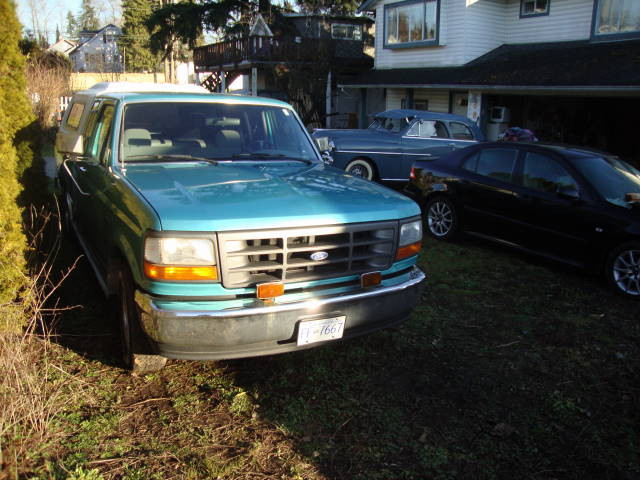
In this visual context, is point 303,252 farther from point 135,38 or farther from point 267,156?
point 135,38

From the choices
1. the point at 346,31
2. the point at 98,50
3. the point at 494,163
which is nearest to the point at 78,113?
the point at 494,163

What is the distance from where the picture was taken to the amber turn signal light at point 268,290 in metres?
3.24

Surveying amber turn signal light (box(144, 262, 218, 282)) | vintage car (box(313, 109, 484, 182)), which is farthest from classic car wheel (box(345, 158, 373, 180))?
amber turn signal light (box(144, 262, 218, 282))

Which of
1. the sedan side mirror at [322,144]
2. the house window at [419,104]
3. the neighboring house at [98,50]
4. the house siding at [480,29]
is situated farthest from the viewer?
the neighboring house at [98,50]

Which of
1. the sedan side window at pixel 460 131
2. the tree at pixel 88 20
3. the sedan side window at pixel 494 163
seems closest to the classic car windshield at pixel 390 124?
the sedan side window at pixel 460 131

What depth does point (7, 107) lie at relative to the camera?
4.60 metres

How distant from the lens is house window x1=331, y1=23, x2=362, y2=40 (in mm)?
30188

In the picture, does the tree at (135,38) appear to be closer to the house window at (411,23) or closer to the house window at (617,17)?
the house window at (411,23)

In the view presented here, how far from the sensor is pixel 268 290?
3.26 meters

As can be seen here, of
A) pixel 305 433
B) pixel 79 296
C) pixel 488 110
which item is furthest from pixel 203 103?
pixel 488 110

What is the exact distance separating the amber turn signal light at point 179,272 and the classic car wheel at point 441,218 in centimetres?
518

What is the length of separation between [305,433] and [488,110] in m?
17.2

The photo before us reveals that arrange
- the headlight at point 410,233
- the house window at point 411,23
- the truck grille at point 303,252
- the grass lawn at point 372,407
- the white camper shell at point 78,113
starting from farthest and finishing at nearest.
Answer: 1. the house window at point 411,23
2. the white camper shell at point 78,113
3. the headlight at point 410,233
4. the truck grille at point 303,252
5. the grass lawn at point 372,407

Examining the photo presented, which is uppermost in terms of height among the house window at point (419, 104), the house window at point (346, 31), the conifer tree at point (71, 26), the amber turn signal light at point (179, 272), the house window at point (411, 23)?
the conifer tree at point (71, 26)
